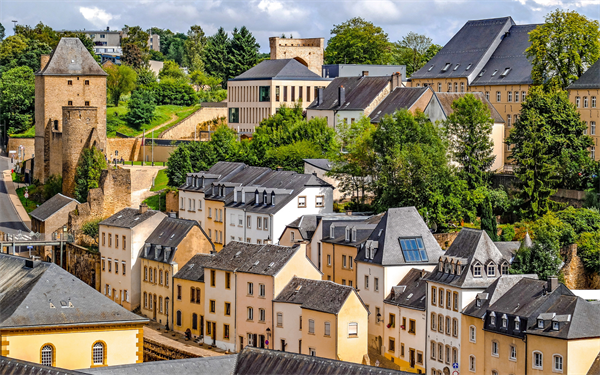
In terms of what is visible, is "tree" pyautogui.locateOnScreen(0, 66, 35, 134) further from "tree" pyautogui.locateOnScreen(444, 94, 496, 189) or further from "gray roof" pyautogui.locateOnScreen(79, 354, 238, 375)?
"gray roof" pyautogui.locateOnScreen(79, 354, 238, 375)

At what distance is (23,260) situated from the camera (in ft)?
166

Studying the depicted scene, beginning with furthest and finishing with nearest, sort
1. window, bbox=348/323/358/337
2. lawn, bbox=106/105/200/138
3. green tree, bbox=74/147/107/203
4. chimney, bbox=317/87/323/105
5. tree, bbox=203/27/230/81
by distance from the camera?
tree, bbox=203/27/230/81 → lawn, bbox=106/105/200/138 → chimney, bbox=317/87/323/105 → green tree, bbox=74/147/107/203 → window, bbox=348/323/358/337

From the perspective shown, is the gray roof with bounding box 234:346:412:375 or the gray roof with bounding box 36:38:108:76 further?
the gray roof with bounding box 36:38:108:76

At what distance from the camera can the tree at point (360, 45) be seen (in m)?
113

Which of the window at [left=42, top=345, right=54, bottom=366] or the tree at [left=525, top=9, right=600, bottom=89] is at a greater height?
the tree at [left=525, top=9, right=600, bottom=89]

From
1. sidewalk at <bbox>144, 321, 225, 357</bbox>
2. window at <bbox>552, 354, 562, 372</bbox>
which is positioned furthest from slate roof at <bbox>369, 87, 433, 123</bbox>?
window at <bbox>552, 354, 562, 372</bbox>

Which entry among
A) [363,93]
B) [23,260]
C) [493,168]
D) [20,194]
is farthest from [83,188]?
[23,260]

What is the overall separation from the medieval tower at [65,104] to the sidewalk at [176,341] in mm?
27799

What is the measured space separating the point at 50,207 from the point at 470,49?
117 feet

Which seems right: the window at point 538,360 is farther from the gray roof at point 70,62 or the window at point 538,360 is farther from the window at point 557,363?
the gray roof at point 70,62

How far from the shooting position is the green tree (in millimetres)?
85188

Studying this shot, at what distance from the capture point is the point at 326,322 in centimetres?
5384

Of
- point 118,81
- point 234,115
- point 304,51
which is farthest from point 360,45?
point 118,81

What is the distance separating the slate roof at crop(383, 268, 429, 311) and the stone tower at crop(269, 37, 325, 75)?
52.4m
